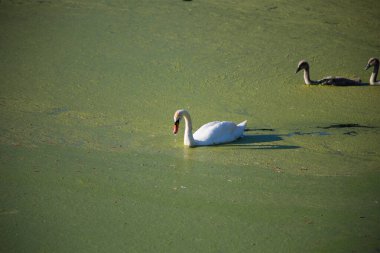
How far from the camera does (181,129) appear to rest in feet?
16.8

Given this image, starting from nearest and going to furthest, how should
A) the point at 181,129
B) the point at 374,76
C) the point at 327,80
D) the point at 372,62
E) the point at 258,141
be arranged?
the point at 258,141 → the point at 181,129 → the point at 327,80 → the point at 374,76 → the point at 372,62

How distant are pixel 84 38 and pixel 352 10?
400 centimetres

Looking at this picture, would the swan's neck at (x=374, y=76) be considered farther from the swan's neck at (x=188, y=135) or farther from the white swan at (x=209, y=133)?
the swan's neck at (x=188, y=135)

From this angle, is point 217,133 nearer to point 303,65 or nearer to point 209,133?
point 209,133

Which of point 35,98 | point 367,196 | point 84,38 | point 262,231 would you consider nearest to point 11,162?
point 35,98

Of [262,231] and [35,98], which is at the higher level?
→ [35,98]

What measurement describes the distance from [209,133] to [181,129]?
529 millimetres

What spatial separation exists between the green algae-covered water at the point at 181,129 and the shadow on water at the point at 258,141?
18 mm

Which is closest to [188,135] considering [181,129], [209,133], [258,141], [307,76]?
[209,133]

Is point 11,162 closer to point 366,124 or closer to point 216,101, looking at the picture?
point 216,101

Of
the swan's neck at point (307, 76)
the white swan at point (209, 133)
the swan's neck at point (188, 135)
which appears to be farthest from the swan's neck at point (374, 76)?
the swan's neck at point (188, 135)

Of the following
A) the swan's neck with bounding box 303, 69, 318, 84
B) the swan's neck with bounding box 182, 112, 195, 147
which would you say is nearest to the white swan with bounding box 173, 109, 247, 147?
the swan's neck with bounding box 182, 112, 195, 147

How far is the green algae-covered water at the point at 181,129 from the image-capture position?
11.1 ft

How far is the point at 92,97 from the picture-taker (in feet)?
18.0
